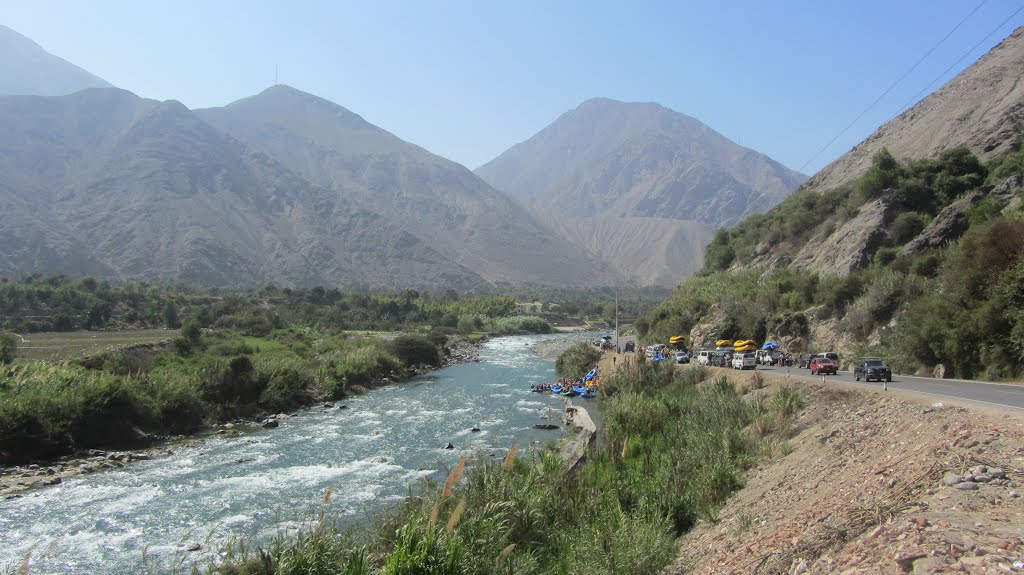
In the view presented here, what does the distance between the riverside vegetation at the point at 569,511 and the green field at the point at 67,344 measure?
3683cm

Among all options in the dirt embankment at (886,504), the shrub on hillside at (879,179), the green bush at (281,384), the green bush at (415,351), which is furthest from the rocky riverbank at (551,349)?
the dirt embankment at (886,504)

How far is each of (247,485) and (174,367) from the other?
24.1 metres

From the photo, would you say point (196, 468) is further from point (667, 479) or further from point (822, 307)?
point (822, 307)

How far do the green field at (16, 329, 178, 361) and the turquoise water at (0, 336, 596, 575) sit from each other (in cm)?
1787

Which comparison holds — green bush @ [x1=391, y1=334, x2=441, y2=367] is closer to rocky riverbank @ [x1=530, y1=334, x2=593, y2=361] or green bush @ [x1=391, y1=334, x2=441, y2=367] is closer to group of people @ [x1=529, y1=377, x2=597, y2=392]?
rocky riverbank @ [x1=530, y1=334, x2=593, y2=361]

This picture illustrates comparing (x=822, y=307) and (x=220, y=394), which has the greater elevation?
(x=822, y=307)

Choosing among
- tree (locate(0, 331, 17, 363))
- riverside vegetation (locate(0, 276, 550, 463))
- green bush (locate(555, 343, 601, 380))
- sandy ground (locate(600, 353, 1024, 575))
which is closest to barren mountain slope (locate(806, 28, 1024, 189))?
green bush (locate(555, 343, 601, 380))

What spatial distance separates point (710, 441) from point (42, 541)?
21024mm

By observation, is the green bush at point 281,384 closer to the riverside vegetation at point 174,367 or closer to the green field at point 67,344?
the riverside vegetation at point 174,367

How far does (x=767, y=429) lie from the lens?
819 inches

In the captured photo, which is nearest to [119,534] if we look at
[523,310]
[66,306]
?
[66,306]

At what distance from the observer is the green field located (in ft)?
147

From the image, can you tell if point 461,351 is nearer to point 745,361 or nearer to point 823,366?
point 745,361

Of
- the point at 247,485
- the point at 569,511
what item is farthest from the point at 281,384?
the point at 569,511
